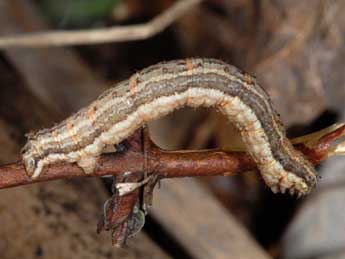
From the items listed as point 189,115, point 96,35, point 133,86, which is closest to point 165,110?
point 133,86

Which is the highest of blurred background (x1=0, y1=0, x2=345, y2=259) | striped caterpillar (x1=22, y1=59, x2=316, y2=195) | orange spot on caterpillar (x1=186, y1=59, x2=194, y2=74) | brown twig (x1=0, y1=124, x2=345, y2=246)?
blurred background (x1=0, y1=0, x2=345, y2=259)

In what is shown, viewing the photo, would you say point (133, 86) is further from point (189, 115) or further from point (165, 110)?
point (189, 115)

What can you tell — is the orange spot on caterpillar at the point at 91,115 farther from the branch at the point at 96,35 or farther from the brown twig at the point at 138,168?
the branch at the point at 96,35

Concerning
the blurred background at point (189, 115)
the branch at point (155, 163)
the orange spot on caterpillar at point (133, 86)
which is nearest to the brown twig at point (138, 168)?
the branch at point (155, 163)

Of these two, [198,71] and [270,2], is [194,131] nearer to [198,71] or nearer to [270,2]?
[270,2]

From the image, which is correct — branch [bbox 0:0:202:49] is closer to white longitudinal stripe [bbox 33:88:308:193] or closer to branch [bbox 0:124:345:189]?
white longitudinal stripe [bbox 33:88:308:193]

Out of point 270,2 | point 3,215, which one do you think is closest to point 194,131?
point 270,2

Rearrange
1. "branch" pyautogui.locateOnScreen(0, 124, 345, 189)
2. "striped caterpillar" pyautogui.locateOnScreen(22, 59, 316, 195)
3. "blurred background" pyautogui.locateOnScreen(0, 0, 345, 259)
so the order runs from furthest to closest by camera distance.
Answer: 1. "blurred background" pyautogui.locateOnScreen(0, 0, 345, 259)
2. "striped caterpillar" pyautogui.locateOnScreen(22, 59, 316, 195)
3. "branch" pyautogui.locateOnScreen(0, 124, 345, 189)

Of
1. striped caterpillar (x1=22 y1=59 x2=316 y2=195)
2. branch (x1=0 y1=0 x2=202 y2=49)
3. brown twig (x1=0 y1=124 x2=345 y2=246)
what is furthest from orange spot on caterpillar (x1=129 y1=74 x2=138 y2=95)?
branch (x1=0 y1=0 x2=202 y2=49)
